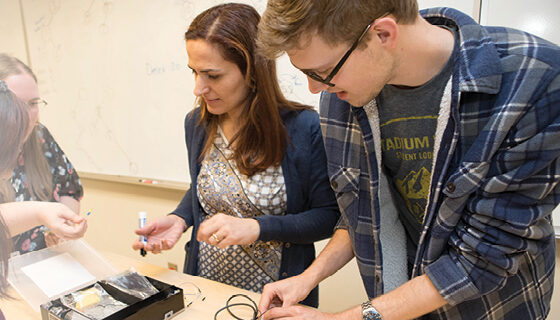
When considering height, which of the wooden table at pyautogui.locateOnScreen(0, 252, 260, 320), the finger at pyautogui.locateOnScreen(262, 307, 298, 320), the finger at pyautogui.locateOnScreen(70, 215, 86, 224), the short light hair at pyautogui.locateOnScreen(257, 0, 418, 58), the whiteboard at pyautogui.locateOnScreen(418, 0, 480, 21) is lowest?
the wooden table at pyautogui.locateOnScreen(0, 252, 260, 320)

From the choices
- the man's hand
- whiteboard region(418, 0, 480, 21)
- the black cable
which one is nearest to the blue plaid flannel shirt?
the man's hand

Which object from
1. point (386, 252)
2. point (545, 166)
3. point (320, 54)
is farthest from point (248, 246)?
point (545, 166)

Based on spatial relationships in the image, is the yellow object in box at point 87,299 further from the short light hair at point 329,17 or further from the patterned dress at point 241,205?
the short light hair at point 329,17

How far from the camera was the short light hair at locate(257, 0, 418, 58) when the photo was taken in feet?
2.22

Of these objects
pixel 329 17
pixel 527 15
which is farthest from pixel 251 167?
pixel 527 15

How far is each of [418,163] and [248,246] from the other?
60 centimetres

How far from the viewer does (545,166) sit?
2.04 ft

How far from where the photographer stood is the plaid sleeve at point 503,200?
62 centimetres

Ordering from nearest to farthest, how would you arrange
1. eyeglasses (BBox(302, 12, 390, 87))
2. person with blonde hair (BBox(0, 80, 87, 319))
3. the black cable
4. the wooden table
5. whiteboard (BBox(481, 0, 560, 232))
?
1. person with blonde hair (BBox(0, 80, 87, 319))
2. eyeglasses (BBox(302, 12, 390, 87))
3. the wooden table
4. the black cable
5. whiteboard (BBox(481, 0, 560, 232))

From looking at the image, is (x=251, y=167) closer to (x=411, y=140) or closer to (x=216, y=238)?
(x=216, y=238)

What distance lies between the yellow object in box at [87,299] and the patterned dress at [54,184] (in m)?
0.16

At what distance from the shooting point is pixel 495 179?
2.14ft

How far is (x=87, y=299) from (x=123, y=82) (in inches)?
62.1

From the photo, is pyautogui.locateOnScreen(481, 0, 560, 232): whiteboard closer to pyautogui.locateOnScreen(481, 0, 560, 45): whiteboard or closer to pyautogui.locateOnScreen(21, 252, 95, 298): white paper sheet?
pyautogui.locateOnScreen(481, 0, 560, 45): whiteboard
